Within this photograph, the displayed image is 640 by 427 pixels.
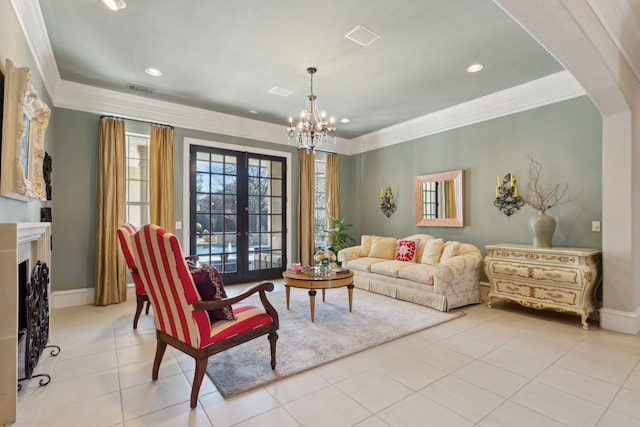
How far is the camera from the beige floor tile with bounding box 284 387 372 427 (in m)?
1.91

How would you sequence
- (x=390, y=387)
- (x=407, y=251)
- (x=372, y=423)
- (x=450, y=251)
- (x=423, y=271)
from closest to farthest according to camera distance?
1. (x=372, y=423)
2. (x=390, y=387)
3. (x=423, y=271)
4. (x=450, y=251)
5. (x=407, y=251)

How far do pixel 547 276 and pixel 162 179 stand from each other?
17.6 feet

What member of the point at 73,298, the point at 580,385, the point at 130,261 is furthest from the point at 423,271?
the point at 73,298

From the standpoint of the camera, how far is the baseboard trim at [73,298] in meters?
4.27

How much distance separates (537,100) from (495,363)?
139 inches

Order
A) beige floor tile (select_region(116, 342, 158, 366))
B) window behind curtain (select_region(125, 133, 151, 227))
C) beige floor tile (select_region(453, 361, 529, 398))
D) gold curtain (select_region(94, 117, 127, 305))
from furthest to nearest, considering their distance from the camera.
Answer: window behind curtain (select_region(125, 133, 151, 227))
gold curtain (select_region(94, 117, 127, 305))
beige floor tile (select_region(116, 342, 158, 366))
beige floor tile (select_region(453, 361, 529, 398))

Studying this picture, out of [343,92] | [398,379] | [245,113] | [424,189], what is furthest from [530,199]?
[245,113]

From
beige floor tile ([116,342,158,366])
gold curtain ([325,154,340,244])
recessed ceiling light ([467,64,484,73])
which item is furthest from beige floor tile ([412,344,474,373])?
gold curtain ([325,154,340,244])

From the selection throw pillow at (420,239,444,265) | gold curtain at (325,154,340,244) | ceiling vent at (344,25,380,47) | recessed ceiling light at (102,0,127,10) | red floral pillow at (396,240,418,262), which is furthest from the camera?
gold curtain at (325,154,340,244)

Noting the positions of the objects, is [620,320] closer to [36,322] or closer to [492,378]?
[492,378]

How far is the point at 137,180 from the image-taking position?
4977 millimetres

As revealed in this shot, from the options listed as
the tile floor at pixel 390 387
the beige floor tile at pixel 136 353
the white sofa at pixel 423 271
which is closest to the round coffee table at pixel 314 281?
the tile floor at pixel 390 387

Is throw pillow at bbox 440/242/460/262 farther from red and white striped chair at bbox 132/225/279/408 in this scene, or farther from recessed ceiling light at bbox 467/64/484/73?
red and white striped chair at bbox 132/225/279/408

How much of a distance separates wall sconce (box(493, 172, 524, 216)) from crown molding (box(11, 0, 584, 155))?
0.99 m
